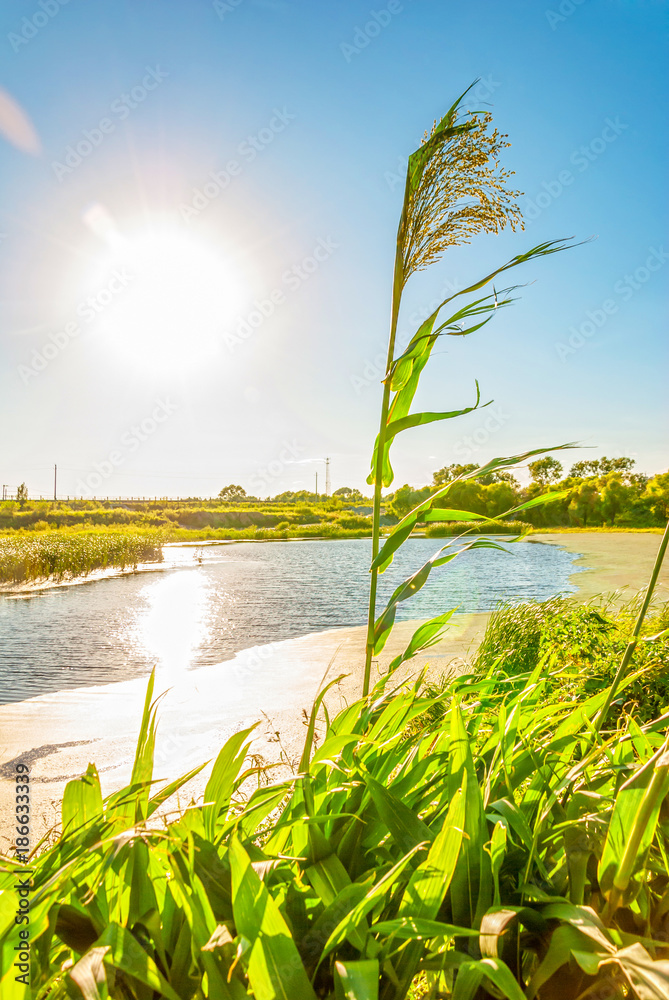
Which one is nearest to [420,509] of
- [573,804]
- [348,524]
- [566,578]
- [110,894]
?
[573,804]

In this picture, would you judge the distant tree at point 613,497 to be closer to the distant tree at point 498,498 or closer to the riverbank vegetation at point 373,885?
the distant tree at point 498,498

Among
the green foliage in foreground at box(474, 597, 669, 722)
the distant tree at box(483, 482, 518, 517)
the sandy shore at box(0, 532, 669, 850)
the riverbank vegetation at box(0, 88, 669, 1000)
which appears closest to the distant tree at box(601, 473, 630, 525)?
the distant tree at box(483, 482, 518, 517)

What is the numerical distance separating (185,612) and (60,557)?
607 cm

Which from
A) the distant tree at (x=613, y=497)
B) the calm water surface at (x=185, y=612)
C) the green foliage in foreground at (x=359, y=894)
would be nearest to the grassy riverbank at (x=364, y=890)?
the green foliage in foreground at (x=359, y=894)

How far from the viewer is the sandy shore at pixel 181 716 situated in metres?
3.12

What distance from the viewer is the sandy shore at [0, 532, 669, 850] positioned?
3.12 metres

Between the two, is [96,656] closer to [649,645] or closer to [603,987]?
[649,645]

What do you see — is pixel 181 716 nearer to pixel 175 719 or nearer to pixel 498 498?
pixel 175 719

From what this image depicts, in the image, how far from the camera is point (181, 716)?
421cm

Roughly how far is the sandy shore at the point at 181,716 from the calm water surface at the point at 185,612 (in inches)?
18.6

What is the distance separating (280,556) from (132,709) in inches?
689

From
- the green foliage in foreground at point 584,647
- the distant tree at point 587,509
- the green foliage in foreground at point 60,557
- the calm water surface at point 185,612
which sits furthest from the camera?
the distant tree at point 587,509

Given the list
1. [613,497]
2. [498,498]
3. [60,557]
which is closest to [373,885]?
[60,557]

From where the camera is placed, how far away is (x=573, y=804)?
883 mm
